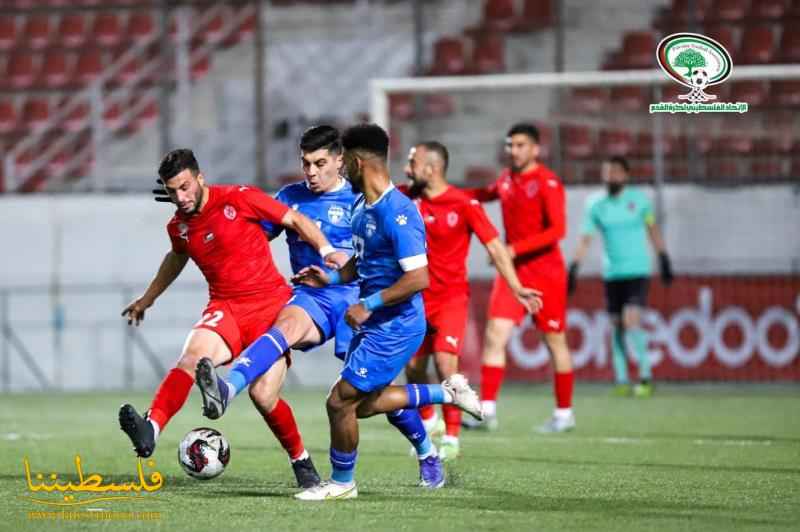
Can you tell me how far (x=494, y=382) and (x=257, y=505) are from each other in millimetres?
4474

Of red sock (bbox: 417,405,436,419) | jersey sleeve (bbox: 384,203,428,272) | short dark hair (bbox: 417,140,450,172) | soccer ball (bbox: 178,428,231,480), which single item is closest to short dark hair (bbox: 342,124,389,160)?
jersey sleeve (bbox: 384,203,428,272)

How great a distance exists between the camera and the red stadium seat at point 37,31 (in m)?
23.5

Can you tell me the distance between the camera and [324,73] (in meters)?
21.6

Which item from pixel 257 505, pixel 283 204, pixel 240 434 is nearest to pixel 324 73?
pixel 240 434

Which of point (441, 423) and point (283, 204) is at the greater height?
point (283, 204)

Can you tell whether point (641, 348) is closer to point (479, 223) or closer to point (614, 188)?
point (614, 188)

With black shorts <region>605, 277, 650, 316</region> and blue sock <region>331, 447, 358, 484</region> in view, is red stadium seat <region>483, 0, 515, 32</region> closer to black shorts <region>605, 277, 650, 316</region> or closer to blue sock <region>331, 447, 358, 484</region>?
black shorts <region>605, 277, 650, 316</region>

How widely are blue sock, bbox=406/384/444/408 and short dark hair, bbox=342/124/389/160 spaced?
4.07 ft

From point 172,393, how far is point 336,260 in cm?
113

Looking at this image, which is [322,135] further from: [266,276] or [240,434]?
[240,434]

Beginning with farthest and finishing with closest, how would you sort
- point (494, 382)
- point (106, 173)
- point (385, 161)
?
point (106, 173) < point (494, 382) < point (385, 161)

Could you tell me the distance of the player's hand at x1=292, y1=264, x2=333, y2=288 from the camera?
762 centimetres

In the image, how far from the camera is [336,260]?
7.76 metres

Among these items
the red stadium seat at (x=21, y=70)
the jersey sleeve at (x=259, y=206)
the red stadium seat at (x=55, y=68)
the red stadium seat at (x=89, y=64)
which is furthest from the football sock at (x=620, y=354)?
the red stadium seat at (x=21, y=70)
